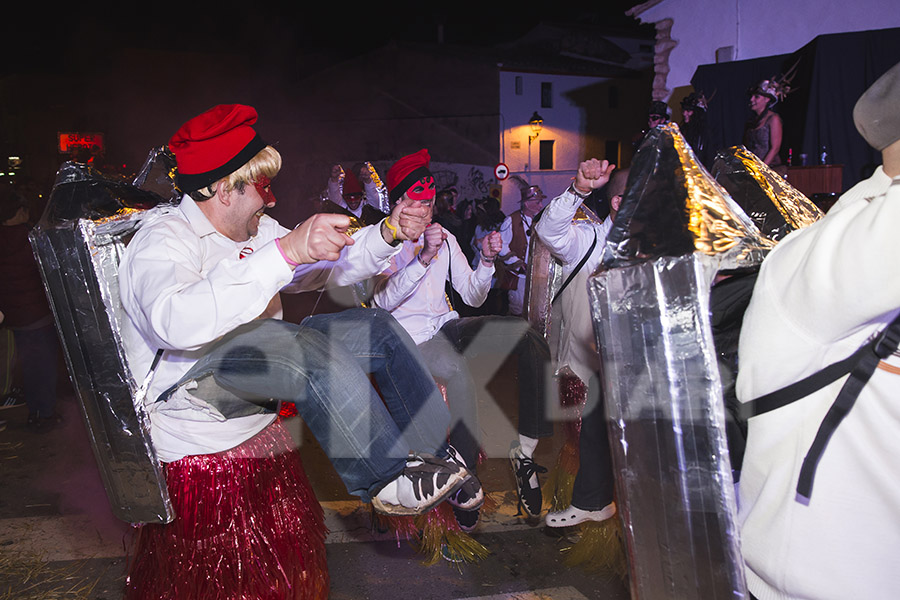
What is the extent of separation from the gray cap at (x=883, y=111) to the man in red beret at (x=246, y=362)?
1.29m

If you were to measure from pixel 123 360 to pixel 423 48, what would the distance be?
899 inches

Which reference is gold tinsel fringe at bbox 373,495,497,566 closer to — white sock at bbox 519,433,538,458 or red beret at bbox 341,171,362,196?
white sock at bbox 519,433,538,458

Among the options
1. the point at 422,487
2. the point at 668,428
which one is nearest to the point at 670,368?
the point at 668,428

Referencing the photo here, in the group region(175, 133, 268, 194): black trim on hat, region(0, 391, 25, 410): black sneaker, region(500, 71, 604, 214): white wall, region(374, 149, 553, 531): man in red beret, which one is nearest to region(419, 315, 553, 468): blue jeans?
region(374, 149, 553, 531): man in red beret

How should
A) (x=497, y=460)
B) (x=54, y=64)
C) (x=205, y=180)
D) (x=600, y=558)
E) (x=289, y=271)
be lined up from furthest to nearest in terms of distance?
(x=54, y=64), (x=497, y=460), (x=600, y=558), (x=205, y=180), (x=289, y=271)

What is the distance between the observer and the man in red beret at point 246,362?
1752 millimetres

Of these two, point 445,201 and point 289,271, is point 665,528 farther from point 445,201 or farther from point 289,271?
point 445,201

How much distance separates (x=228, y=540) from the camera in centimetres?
209

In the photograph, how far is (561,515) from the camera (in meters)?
2.87

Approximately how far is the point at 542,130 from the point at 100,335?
26.6 meters

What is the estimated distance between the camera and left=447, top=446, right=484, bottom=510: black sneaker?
2127 mm

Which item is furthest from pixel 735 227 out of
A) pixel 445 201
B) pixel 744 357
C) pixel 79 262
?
pixel 445 201

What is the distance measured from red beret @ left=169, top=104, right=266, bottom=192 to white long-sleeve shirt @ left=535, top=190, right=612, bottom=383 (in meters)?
1.53

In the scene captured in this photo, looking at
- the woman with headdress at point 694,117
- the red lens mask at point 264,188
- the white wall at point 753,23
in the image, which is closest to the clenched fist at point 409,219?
the red lens mask at point 264,188
